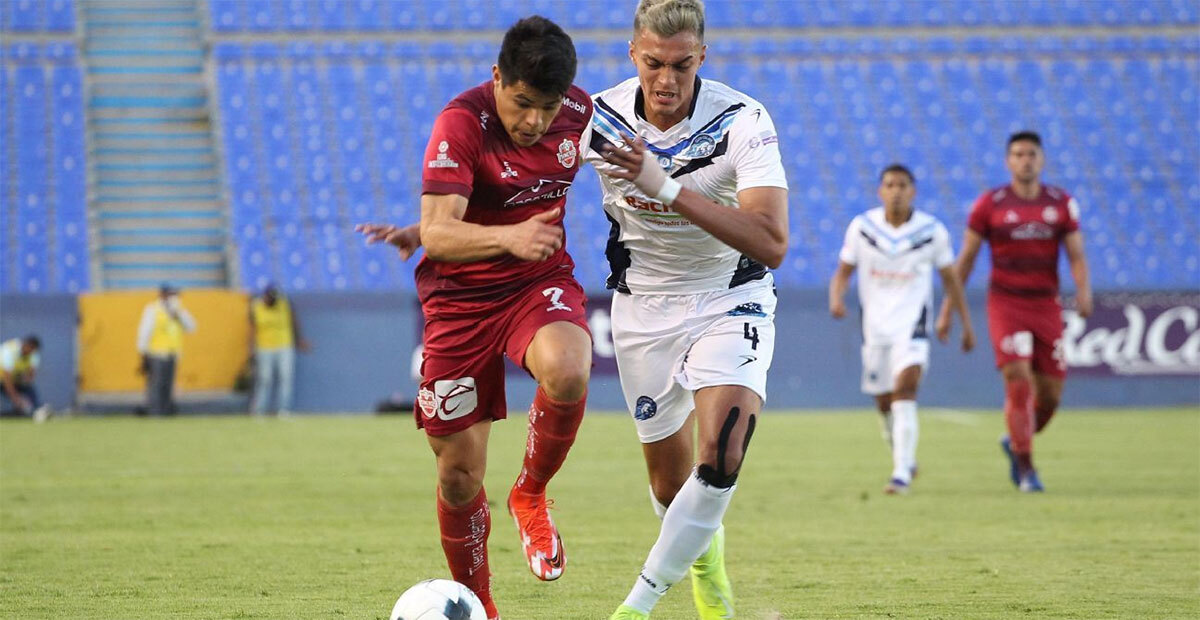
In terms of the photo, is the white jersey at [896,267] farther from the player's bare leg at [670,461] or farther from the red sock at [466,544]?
the red sock at [466,544]

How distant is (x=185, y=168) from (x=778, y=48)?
1121 cm

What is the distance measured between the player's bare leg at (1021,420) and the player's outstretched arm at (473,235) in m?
6.63

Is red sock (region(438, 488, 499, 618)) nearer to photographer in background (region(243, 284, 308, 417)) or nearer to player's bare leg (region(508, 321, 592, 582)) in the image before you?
player's bare leg (region(508, 321, 592, 582))

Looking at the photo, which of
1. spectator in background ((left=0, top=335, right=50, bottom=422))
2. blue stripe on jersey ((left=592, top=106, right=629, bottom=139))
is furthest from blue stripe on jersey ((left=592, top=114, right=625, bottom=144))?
spectator in background ((left=0, top=335, right=50, bottom=422))

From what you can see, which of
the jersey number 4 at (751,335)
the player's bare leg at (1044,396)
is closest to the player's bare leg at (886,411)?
the player's bare leg at (1044,396)

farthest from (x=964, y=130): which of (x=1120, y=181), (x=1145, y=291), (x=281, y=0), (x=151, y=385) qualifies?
(x=151, y=385)

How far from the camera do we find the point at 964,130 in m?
27.4

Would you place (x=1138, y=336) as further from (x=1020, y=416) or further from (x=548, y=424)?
(x=548, y=424)

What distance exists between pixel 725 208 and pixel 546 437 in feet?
4.20

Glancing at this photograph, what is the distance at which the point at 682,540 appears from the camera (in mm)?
5105

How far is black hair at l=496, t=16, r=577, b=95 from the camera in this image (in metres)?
4.85

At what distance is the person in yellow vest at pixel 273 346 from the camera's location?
67.3 ft

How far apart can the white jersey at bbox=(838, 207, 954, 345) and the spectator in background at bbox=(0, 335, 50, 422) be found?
1275cm

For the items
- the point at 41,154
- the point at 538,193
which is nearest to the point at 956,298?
the point at 538,193
